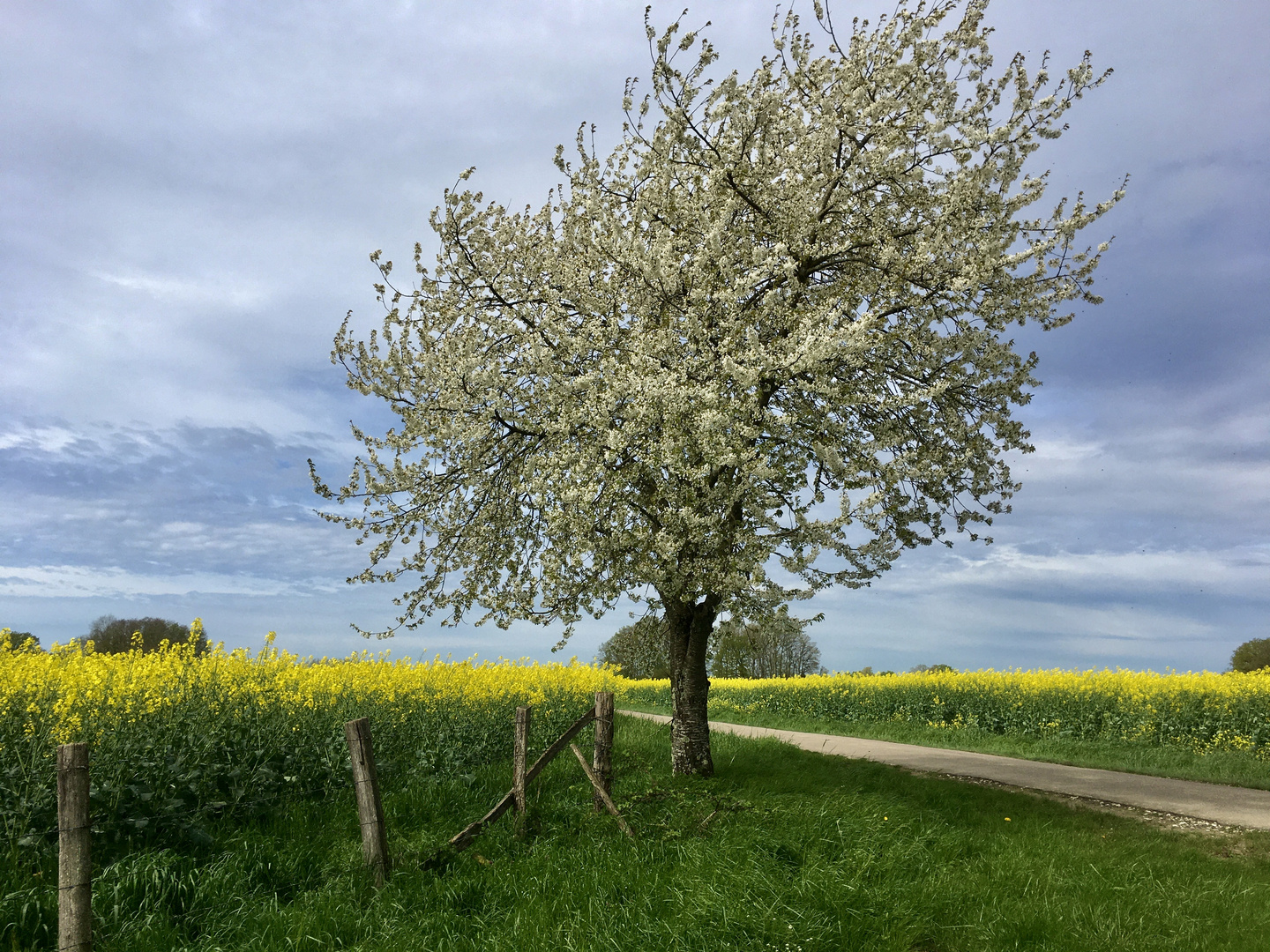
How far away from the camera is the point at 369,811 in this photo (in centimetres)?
779

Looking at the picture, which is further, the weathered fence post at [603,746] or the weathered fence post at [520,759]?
the weathered fence post at [603,746]

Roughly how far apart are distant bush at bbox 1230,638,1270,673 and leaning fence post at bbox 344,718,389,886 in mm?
47505

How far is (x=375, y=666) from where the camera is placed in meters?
14.8

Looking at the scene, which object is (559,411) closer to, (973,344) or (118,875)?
(973,344)

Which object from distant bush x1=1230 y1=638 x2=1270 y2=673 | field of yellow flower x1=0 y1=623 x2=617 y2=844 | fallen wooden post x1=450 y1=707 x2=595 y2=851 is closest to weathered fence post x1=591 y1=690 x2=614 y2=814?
fallen wooden post x1=450 y1=707 x2=595 y2=851

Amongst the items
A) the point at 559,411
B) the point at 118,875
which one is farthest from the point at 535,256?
the point at 118,875

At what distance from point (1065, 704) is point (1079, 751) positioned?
10.5 ft

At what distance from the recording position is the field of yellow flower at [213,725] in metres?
7.92

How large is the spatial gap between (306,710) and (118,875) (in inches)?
174

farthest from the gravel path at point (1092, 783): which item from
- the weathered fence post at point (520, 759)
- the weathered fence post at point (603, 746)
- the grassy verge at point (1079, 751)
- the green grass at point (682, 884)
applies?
the weathered fence post at point (520, 759)

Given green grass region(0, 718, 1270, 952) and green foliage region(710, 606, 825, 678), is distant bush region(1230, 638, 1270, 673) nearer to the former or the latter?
green foliage region(710, 606, 825, 678)

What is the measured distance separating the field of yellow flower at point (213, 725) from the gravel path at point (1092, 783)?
7.93 meters

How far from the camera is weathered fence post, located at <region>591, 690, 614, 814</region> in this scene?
980 cm

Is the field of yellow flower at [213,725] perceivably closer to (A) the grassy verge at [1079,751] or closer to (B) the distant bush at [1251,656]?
(A) the grassy verge at [1079,751]
